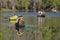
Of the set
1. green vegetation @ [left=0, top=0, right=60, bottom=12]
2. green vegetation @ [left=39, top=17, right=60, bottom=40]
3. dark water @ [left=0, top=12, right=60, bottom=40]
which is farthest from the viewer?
green vegetation @ [left=0, top=0, right=60, bottom=12]

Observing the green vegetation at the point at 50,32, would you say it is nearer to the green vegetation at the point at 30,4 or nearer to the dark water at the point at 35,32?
the dark water at the point at 35,32

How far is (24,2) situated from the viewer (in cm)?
8731

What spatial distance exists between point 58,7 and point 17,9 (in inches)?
472

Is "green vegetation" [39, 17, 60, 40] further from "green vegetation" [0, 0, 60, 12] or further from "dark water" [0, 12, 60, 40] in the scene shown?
"green vegetation" [0, 0, 60, 12]

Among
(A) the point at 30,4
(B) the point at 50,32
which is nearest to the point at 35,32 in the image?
(B) the point at 50,32

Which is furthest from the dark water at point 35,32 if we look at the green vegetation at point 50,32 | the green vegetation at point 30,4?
the green vegetation at point 30,4

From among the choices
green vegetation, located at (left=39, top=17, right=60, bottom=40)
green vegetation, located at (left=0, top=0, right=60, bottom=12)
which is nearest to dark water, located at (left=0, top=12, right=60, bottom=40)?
green vegetation, located at (left=39, top=17, right=60, bottom=40)

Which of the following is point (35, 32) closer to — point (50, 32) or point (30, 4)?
point (50, 32)

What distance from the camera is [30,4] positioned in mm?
87438

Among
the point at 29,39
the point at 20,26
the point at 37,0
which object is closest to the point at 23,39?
the point at 29,39

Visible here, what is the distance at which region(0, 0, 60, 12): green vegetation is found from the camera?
85256mm

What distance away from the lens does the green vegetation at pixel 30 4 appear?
85256mm

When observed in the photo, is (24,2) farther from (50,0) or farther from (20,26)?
(20,26)

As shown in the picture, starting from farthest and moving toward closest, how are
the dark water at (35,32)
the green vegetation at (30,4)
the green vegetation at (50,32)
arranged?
1. the green vegetation at (30,4)
2. the dark water at (35,32)
3. the green vegetation at (50,32)
